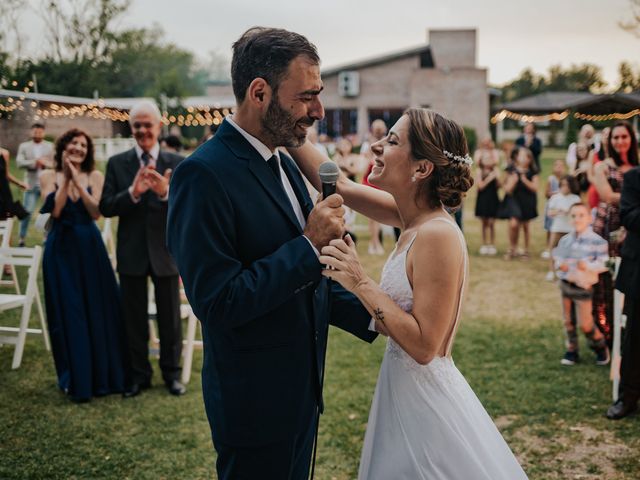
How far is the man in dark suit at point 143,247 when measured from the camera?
501 cm

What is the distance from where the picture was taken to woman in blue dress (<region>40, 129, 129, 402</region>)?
204 inches

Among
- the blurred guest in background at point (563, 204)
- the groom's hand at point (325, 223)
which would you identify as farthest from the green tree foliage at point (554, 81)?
the groom's hand at point (325, 223)

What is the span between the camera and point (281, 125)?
2.04 meters

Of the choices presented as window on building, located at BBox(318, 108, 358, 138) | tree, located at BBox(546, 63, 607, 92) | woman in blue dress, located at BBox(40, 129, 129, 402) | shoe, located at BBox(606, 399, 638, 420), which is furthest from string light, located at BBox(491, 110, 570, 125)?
tree, located at BBox(546, 63, 607, 92)

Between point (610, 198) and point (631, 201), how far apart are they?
136cm

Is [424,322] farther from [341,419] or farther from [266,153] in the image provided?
[341,419]

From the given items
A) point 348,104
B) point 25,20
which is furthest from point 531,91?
point 25,20

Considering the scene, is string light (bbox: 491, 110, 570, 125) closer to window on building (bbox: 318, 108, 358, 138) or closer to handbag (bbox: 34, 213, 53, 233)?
window on building (bbox: 318, 108, 358, 138)

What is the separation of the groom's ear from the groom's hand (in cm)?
40

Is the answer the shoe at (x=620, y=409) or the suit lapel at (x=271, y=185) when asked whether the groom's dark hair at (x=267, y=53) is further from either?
the shoe at (x=620, y=409)

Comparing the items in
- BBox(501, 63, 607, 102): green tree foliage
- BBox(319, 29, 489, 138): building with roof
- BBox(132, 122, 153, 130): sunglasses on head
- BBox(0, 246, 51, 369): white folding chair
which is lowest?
BBox(0, 246, 51, 369): white folding chair

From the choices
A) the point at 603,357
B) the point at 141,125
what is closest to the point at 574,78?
the point at 603,357

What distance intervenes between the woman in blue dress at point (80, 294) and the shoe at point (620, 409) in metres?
4.00

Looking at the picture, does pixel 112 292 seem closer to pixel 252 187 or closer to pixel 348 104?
pixel 252 187
